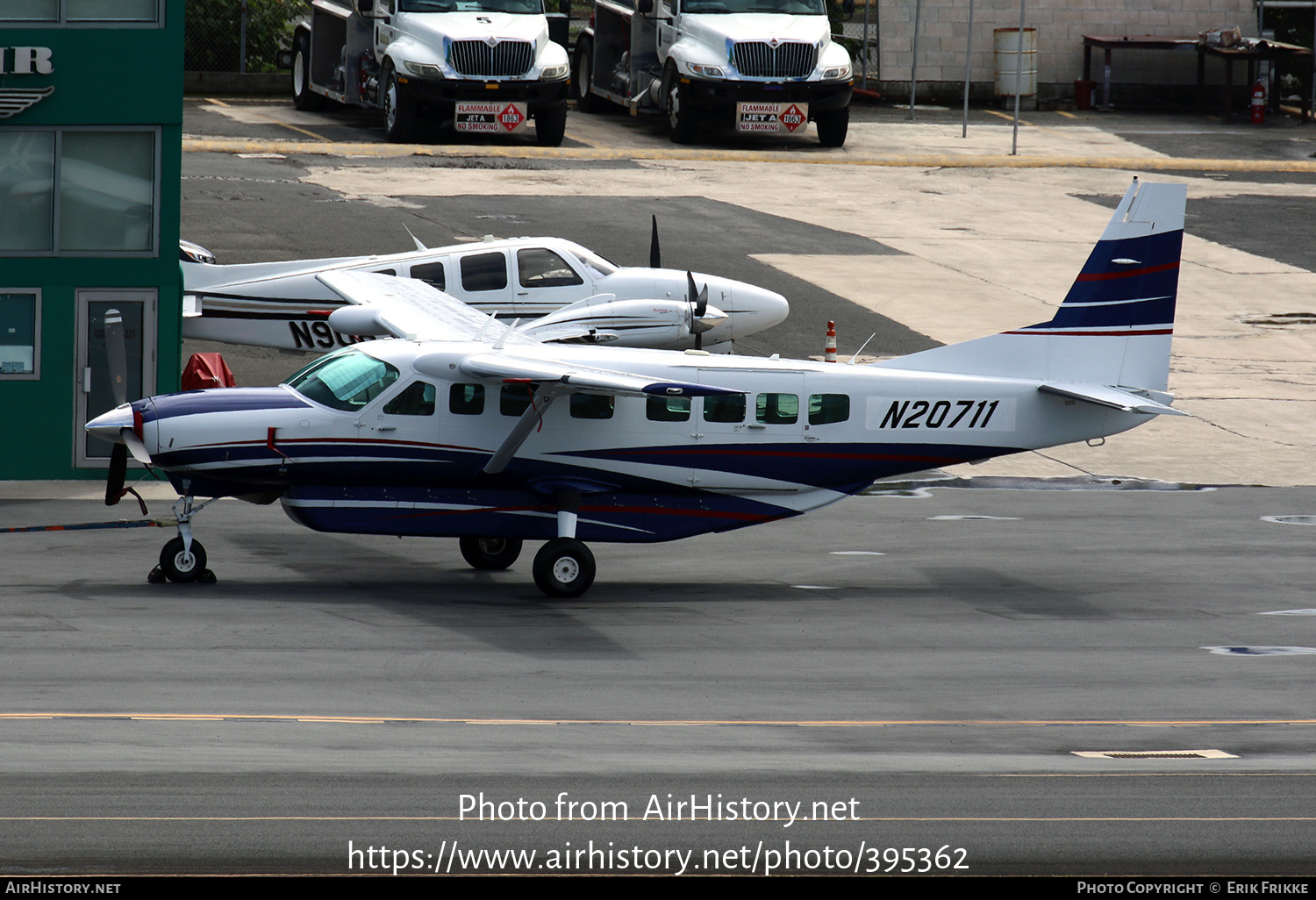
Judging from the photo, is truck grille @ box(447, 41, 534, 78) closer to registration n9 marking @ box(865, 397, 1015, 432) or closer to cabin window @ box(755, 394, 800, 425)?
cabin window @ box(755, 394, 800, 425)

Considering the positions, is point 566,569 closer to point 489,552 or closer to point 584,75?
point 489,552

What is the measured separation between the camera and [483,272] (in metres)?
21.9

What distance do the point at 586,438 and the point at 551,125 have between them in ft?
85.7

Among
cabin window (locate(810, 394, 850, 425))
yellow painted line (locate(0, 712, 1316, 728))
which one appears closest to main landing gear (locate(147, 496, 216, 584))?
yellow painted line (locate(0, 712, 1316, 728))

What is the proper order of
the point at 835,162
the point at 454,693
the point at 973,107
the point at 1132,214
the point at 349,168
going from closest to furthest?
1. the point at 454,693
2. the point at 1132,214
3. the point at 349,168
4. the point at 835,162
5. the point at 973,107

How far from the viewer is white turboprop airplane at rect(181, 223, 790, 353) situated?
853 inches

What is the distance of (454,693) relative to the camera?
13180 millimetres

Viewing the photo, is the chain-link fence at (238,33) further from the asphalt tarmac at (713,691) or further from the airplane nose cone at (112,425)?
the airplane nose cone at (112,425)

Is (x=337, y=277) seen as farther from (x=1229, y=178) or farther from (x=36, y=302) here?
(x=1229, y=178)

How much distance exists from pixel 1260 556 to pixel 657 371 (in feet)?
23.8

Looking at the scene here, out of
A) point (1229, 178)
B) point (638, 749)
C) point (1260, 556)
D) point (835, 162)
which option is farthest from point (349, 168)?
point (638, 749)

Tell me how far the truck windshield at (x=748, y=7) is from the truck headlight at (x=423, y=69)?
6683mm

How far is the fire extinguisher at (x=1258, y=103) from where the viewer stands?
49312 mm

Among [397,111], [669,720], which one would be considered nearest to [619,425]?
[669,720]
